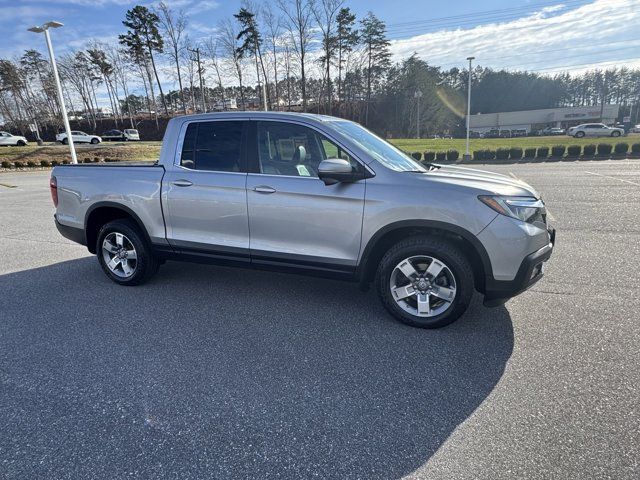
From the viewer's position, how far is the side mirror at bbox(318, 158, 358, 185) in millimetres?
3162

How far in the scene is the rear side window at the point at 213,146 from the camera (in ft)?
12.9

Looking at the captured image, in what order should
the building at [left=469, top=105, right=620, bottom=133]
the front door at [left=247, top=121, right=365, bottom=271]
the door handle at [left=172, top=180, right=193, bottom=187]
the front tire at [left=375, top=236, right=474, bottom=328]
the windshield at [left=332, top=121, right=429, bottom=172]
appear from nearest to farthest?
1. the front tire at [left=375, top=236, right=474, bottom=328]
2. the front door at [left=247, top=121, right=365, bottom=271]
3. the windshield at [left=332, top=121, right=429, bottom=172]
4. the door handle at [left=172, top=180, right=193, bottom=187]
5. the building at [left=469, top=105, right=620, bottom=133]

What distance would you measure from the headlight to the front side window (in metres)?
1.38

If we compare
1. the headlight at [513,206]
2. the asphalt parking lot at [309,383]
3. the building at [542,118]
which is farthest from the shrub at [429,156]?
the building at [542,118]

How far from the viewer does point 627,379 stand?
2668 mm

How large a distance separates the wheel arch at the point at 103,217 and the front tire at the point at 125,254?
111 millimetres

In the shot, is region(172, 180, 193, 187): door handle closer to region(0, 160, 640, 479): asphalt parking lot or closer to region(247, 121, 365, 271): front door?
region(247, 121, 365, 271): front door

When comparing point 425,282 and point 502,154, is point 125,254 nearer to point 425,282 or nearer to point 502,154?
point 425,282

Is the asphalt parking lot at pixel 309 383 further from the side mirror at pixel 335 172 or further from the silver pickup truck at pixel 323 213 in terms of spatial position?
the side mirror at pixel 335 172

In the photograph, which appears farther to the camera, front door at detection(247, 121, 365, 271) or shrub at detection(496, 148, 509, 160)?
shrub at detection(496, 148, 509, 160)

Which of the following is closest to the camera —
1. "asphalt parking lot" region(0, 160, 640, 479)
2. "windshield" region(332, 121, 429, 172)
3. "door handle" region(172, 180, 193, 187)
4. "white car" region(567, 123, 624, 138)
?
"asphalt parking lot" region(0, 160, 640, 479)

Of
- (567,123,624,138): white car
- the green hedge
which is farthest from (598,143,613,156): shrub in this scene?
(567,123,624,138): white car

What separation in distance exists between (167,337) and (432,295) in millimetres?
2407

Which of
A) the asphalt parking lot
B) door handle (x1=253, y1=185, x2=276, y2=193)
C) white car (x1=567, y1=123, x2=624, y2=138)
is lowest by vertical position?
white car (x1=567, y1=123, x2=624, y2=138)
